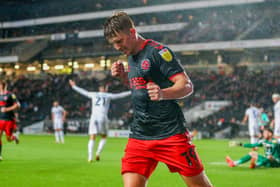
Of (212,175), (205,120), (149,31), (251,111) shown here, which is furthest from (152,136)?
(149,31)

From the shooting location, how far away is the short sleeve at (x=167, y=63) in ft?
15.5

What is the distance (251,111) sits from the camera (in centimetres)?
2503

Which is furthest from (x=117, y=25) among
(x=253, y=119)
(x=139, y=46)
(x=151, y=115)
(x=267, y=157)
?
(x=253, y=119)

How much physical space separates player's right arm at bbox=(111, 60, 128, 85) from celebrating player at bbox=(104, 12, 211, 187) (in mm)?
159

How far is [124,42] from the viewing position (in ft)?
15.5

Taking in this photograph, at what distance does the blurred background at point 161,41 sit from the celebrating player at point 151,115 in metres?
30.6

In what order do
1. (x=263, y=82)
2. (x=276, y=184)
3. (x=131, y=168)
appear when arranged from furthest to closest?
1. (x=263, y=82)
2. (x=276, y=184)
3. (x=131, y=168)

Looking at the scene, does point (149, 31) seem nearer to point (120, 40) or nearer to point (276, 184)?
point (276, 184)

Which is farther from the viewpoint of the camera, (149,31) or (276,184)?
(149,31)

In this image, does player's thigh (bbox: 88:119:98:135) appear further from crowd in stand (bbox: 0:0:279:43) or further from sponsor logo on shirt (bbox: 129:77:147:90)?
crowd in stand (bbox: 0:0:279:43)

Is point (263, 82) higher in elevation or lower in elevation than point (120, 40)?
lower

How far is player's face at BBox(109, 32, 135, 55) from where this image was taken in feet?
15.4

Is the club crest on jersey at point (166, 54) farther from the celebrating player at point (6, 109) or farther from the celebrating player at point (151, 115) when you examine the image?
the celebrating player at point (6, 109)

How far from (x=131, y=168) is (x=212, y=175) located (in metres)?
6.99
